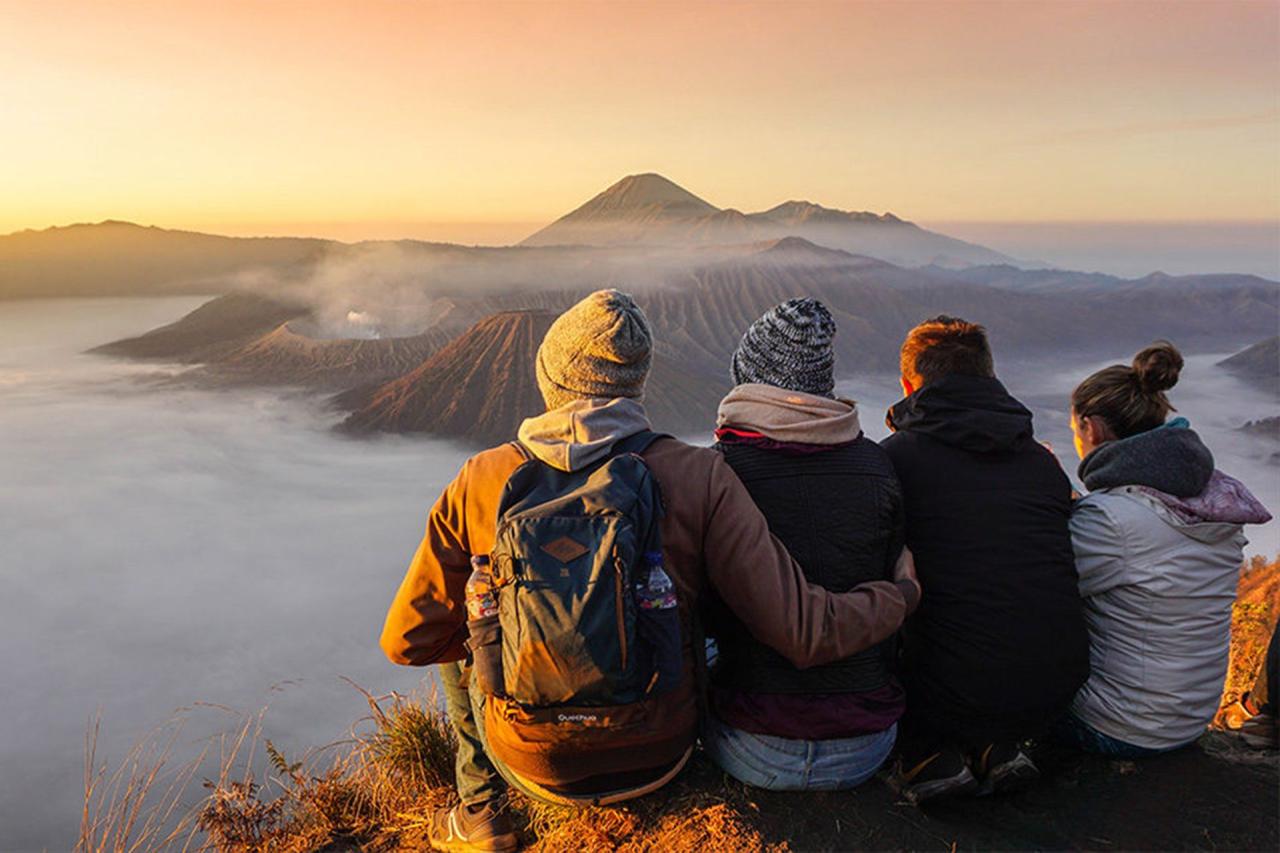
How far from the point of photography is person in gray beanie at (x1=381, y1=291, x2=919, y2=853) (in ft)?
7.27

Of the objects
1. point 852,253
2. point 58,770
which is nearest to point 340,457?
point 58,770

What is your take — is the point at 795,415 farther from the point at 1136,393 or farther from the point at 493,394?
the point at 493,394

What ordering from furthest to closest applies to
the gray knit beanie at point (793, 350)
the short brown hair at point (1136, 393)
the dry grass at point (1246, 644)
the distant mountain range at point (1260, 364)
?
1. the distant mountain range at point (1260, 364)
2. the dry grass at point (1246, 644)
3. the short brown hair at point (1136, 393)
4. the gray knit beanie at point (793, 350)

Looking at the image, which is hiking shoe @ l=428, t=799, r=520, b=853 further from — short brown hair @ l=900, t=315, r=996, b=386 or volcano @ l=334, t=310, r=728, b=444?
volcano @ l=334, t=310, r=728, b=444

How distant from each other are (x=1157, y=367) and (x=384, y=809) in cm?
298

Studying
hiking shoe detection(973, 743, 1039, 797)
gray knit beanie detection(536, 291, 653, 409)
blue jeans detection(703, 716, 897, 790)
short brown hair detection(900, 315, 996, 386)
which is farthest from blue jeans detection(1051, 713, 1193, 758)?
gray knit beanie detection(536, 291, 653, 409)

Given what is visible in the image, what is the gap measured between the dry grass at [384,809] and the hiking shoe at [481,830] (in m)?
0.08

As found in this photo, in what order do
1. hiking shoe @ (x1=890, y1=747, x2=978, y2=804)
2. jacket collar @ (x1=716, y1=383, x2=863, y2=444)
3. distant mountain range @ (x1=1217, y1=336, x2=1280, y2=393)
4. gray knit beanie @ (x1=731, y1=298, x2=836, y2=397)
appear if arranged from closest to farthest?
jacket collar @ (x1=716, y1=383, x2=863, y2=444), gray knit beanie @ (x1=731, y1=298, x2=836, y2=397), hiking shoe @ (x1=890, y1=747, x2=978, y2=804), distant mountain range @ (x1=1217, y1=336, x2=1280, y2=393)

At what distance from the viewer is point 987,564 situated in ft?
8.25

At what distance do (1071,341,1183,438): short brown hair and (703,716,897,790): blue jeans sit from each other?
119 cm

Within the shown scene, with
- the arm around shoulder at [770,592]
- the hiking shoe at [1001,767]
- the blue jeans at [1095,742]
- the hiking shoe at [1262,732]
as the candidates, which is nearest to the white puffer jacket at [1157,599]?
the blue jeans at [1095,742]

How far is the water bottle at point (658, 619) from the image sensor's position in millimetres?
2104

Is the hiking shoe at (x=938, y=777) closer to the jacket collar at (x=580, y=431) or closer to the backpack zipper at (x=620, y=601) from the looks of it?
the backpack zipper at (x=620, y=601)

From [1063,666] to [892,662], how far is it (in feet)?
1.57
